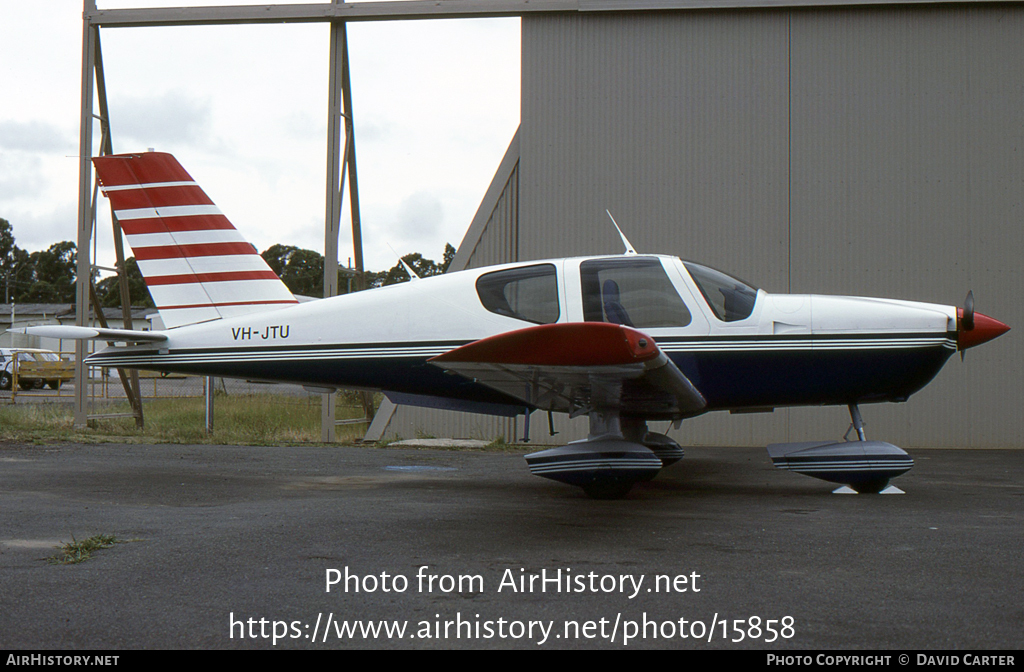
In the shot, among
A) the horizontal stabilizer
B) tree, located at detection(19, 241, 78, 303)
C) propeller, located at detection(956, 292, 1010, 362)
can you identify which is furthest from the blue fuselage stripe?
tree, located at detection(19, 241, 78, 303)

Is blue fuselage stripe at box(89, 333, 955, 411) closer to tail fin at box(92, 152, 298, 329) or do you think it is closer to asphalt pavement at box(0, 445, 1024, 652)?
asphalt pavement at box(0, 445, 1024, 652)

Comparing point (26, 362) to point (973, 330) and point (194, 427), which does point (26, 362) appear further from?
point (973, 330)

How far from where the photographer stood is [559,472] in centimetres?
539

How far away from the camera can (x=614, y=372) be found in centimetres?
441

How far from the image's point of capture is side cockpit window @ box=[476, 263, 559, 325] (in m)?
5.72

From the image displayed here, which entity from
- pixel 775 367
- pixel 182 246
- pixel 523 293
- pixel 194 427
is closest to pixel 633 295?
pixel 523 293

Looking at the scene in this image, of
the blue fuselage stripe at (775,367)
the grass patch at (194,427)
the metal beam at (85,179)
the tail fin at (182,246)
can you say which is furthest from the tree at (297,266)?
the blue fuselage stripe at (775,367)

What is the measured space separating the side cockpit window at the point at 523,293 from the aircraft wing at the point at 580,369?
2.09 feet

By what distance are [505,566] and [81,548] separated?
6.74 feet

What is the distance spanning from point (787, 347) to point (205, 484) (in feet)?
15.3

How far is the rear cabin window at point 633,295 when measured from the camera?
5621 mm

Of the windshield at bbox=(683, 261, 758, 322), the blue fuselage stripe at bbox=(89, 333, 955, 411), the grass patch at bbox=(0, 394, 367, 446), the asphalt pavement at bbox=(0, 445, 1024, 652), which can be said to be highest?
the windshield at bbox=(683, 261, 758, 322)

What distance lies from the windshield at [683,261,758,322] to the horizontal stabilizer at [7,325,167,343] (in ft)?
14.4
